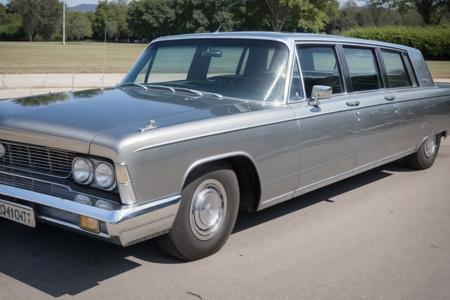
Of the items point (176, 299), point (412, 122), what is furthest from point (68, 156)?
point (412, 122)

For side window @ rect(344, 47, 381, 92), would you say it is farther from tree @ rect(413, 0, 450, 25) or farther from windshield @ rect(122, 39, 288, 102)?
tree @ rect(413, 0, 450, 25)

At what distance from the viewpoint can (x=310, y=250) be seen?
438 centimetres

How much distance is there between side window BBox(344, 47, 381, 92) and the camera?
557 cm

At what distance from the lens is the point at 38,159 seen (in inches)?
149

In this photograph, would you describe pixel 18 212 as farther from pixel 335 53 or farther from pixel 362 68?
pixel 362 68

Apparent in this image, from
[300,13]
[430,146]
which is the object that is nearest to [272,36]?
[430,146]

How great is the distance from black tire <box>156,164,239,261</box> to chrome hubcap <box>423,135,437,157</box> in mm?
3983

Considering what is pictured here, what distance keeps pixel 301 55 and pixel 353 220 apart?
1.64 metres

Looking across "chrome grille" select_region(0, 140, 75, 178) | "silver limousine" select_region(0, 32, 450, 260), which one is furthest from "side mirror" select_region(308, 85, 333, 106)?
"chrome grille" select_region(0, 140, 75, 178)

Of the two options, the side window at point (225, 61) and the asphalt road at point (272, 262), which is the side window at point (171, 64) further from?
the asphalt road at point (272, 262)

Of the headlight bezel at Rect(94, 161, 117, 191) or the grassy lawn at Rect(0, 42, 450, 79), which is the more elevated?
the headlight bezel at Rect(94, 161, 117, 191)

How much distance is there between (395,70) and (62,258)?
4472 millimetres

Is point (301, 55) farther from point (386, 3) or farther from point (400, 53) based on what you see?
point (386, 3)

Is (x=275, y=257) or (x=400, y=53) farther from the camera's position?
(x=400, y=53)
